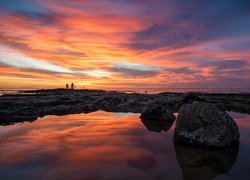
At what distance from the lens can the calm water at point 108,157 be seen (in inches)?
214

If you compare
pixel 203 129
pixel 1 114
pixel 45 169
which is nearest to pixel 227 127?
pixel 203 129

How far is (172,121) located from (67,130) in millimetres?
6045

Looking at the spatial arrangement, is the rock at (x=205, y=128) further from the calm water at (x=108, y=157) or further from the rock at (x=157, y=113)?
the rock at (x=157, y=113)

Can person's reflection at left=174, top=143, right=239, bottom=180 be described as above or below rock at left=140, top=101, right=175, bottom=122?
below

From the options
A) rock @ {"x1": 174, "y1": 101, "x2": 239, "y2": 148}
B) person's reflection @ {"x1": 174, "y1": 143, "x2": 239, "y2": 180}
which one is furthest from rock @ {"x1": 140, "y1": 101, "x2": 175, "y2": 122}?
person's reflection @ {"x1": 174, "y1": 143, "x2": 239, "y2": 180}

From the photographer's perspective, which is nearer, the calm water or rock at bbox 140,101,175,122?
the calm water

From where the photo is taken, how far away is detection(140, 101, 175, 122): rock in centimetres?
1379

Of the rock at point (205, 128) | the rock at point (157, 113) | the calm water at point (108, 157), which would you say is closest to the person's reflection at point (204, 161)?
the calm water at point (108, 157)

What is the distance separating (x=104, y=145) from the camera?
7.82 meters

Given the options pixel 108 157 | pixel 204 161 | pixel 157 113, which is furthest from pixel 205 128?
pixel 157 113

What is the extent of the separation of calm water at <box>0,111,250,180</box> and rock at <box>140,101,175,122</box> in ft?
12.5

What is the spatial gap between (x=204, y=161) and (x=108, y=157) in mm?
Answer: 2563

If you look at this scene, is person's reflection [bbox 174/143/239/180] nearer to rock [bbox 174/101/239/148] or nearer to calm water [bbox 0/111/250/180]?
calm water [bbox 0/111/250/180]

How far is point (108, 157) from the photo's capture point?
21.6 ft
